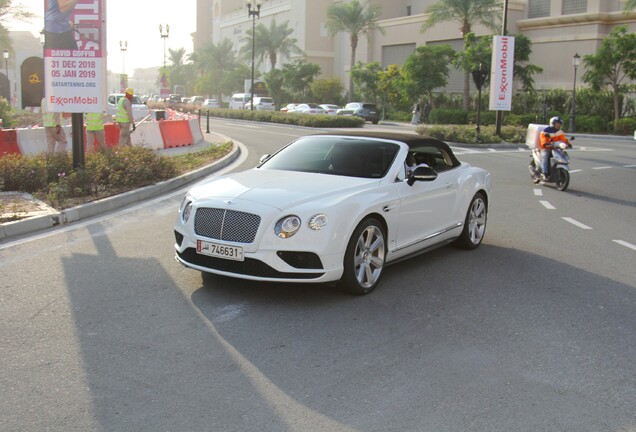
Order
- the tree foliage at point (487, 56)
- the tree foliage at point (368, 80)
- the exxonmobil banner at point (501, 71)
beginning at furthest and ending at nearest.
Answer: the tree foliage at point (368, 80)
the tree foliage at point (487, 56)
the exxonmobil banner at point (501, 71)

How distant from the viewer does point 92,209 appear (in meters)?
10.6

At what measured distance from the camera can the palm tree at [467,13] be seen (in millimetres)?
53688

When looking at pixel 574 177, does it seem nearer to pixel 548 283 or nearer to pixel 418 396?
pixel 548 283

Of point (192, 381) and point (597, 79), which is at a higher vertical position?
point (597, 79)

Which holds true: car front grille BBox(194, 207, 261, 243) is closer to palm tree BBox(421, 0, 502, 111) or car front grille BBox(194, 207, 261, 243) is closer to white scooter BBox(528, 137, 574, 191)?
white scooter BBox(528, 137, 574, 191)

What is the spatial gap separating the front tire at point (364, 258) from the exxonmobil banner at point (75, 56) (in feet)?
25.5

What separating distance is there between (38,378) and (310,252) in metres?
2.35

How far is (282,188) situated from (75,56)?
24.9ft

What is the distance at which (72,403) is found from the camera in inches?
160

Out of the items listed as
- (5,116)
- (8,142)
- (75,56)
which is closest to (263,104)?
(5,116)

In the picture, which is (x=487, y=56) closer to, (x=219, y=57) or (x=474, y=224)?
(x=474, y=224)

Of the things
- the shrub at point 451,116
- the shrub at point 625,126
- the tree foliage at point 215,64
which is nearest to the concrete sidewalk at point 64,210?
the shrub at point 625,126

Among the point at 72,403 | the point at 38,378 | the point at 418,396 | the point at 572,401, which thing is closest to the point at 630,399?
the point at 572,401

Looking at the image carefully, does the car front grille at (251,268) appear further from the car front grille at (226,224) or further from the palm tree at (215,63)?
the palm tree at (215,63)
